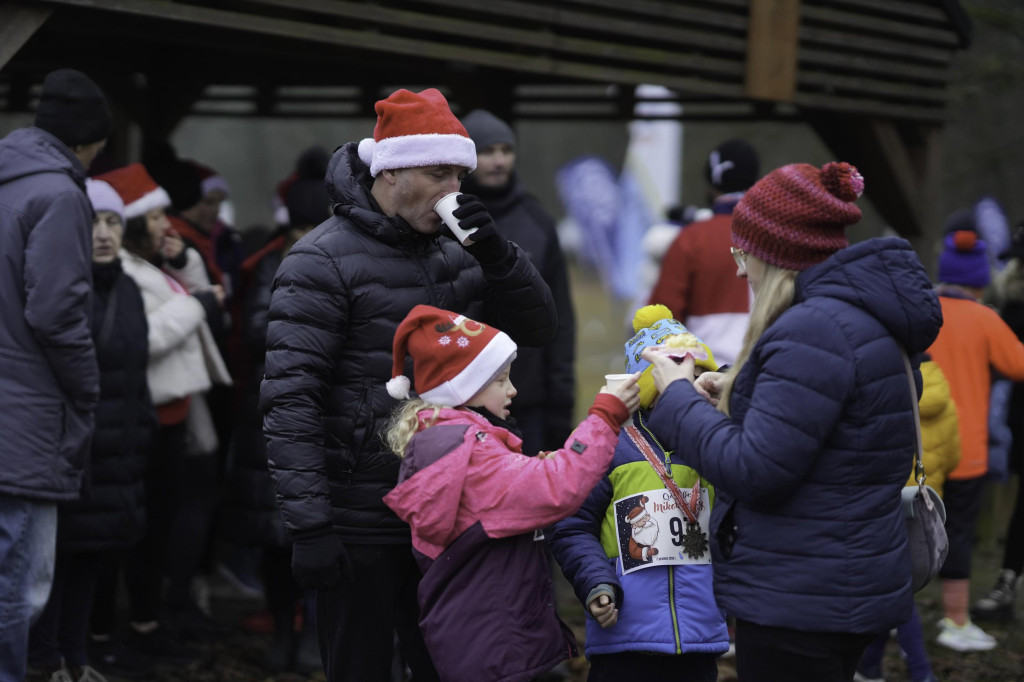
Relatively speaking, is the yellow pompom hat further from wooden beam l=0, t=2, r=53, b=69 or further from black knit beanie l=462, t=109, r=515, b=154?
wooden beam l=0, t=2, r=53, b=69

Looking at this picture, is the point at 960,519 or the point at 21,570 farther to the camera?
the point at 960,519

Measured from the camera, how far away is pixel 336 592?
3.41 meters

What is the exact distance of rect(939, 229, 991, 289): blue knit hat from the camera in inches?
239

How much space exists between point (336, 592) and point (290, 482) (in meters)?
0.37

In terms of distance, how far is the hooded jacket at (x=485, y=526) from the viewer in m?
3.03

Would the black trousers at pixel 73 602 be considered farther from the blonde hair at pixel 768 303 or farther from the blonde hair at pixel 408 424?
the blonde hair at pixel 768 303

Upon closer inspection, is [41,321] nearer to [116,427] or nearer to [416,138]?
[116,427]

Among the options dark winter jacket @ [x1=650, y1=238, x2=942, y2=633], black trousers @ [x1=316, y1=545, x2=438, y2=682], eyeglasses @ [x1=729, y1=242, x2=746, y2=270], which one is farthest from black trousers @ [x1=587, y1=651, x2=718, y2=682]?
eyeglasses @ [x1=729, y1=242, x2=746, y2=270]

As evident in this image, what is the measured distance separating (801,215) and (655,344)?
2.19 feet

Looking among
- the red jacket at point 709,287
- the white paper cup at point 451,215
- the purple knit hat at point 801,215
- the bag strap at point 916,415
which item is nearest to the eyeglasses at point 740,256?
the purple knit hat at point 801,215

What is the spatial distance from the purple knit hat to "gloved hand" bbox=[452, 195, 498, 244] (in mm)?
684

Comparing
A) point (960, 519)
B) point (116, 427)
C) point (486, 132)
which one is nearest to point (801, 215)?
point (486, 132)

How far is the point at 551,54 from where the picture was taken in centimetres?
680

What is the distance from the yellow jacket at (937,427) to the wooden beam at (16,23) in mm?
3643
